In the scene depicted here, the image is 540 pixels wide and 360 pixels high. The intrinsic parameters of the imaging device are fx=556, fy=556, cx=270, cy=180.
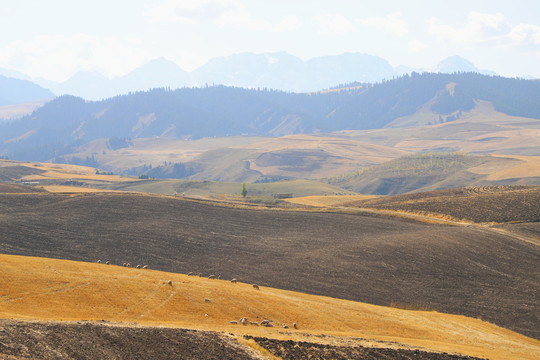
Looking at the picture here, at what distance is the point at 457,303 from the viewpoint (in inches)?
2296

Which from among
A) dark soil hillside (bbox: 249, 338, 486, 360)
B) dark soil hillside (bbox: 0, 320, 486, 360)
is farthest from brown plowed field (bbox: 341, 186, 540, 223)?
dark soil hillside (bbox: 0, 320, 486, 360)

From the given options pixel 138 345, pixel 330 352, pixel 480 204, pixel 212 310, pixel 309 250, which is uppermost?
pixel 480 204

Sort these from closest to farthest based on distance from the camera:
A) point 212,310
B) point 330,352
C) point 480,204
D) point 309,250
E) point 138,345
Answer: point 138,345, point 330,352, point 212,310, point 309,250, point 480,204

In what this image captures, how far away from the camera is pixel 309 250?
74.6 metres

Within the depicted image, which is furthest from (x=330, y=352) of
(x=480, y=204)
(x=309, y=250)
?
(x=480, y=204)

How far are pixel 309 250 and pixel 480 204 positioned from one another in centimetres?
4918

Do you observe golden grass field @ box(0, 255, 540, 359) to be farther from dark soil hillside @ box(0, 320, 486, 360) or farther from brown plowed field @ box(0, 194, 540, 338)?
brown plowed field @ box(0, 194, 540, 338)

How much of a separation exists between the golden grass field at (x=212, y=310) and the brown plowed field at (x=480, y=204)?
5448cm

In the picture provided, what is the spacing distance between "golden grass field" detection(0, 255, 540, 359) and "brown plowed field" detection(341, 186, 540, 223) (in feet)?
179

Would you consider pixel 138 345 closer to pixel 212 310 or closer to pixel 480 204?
pixel 212 310

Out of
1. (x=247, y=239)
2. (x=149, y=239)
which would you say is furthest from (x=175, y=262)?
(x=247, y=239)

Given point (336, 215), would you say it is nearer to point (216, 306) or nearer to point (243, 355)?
point (216, 306)

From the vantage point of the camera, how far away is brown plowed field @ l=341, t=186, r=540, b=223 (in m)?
101

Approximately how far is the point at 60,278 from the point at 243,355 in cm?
1813
